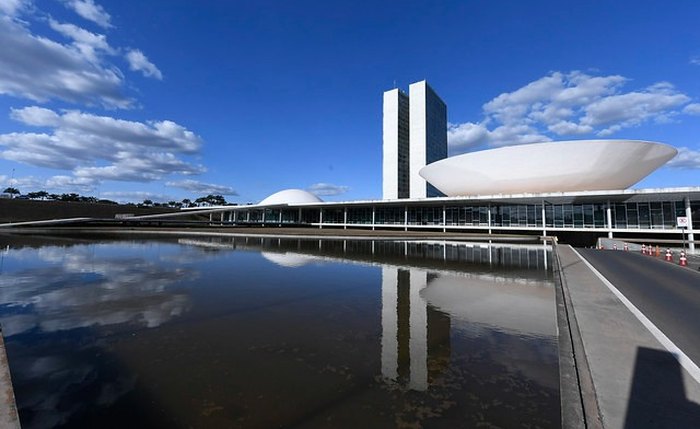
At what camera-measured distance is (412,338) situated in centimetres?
549

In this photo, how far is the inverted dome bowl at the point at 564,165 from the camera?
34969mm

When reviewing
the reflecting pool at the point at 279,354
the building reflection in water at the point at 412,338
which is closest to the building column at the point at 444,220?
the reflecting pool at the point at 279,354

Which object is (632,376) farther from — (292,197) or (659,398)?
(292,197)

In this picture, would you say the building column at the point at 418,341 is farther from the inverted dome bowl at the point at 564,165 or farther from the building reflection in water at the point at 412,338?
the inverted dome bowl at the point at 564,165

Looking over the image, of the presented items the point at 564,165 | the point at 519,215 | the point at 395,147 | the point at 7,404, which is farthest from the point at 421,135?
the point at 7,404

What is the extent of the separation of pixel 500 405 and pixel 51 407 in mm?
4655

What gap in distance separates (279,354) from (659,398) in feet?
14.4

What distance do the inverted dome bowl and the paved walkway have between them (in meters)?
36.3

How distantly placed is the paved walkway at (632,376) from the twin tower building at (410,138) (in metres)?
97.7

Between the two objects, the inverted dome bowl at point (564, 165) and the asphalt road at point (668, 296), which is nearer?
the asphalt road at point (668, 296)

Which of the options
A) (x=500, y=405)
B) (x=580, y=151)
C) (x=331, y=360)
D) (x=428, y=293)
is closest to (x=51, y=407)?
(x=331, y=360)

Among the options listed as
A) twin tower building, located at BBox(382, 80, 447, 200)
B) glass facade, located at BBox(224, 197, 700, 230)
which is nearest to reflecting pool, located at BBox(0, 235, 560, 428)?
glass facade, located at BBox(224, 197, 700, 230)

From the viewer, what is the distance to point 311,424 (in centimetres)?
312

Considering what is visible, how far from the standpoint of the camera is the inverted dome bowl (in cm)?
3497
